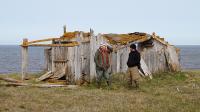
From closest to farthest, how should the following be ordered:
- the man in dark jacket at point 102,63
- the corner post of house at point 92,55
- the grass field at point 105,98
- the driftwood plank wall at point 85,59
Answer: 1. the grass field at point 105,98
2. the man in dark jacket at point 102,63
3. the driftwood plank wall at point 85,59
4. the corner post of house at point 92,55

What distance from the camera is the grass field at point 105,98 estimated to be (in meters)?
14.9

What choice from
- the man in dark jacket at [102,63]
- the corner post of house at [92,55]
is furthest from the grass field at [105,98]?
the corner post of house at [92,55]

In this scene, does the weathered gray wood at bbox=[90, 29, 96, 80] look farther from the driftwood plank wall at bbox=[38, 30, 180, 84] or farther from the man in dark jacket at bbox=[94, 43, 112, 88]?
the man in dark jacket at bbox=[94, 43, 112, 88]

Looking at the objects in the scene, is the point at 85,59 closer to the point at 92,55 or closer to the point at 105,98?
the point at 92,55

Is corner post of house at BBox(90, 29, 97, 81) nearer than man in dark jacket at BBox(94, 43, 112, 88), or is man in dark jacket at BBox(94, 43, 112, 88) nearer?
man in dark jacket at BBox(94, 43, 112, 88)

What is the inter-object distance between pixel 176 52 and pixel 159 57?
2290 millimetres

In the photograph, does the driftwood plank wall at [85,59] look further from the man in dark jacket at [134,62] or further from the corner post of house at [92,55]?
the man in dark jacket at [134,62]

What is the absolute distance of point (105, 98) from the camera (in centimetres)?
1720

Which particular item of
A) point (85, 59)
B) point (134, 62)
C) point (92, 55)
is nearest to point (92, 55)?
point (92, 55)

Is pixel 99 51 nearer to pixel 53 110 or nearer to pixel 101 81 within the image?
pixel 101 81

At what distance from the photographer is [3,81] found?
70.5ft

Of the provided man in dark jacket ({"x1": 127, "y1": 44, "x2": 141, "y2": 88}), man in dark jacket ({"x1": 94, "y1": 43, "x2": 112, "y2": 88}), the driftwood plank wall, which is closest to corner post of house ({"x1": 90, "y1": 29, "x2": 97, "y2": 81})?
the driftwood plank wall

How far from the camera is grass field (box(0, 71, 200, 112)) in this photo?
14.9 m

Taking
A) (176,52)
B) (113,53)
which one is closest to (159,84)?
(113,53)
